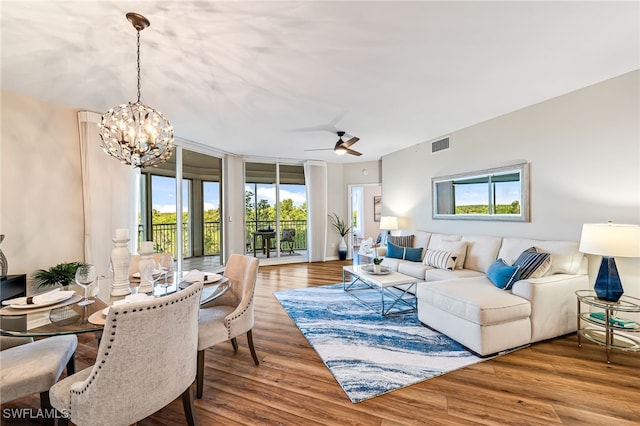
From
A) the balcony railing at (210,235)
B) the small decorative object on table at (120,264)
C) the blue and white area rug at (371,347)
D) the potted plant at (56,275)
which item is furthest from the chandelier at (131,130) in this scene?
the blue and white area rug at (371,347)

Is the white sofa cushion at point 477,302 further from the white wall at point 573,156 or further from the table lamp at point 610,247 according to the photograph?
the white wall at point 573,156

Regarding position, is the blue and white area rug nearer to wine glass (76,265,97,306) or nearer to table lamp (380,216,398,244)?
wine glass (76,265,97,306)

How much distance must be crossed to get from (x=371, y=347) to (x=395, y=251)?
236cm

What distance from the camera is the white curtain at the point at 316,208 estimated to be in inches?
287

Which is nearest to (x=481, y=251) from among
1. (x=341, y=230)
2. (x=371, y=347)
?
(x=371, y=347)

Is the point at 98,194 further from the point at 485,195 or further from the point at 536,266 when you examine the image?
the point at 485,195

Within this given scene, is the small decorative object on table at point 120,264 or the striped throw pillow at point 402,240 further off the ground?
the small decorative object on table at point 120,264

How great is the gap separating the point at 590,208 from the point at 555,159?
2.25 feet

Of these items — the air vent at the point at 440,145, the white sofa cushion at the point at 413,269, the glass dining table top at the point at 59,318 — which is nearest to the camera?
the glass dining table top at the point at 59,318

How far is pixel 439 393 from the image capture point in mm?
2049

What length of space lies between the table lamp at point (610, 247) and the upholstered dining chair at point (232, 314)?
119 inches

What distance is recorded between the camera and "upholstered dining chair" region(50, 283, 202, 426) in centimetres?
122

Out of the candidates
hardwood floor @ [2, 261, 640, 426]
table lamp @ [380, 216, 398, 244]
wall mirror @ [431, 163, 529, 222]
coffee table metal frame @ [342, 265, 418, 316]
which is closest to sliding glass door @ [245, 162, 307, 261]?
table lamp @ [380, 216, 398, 244]

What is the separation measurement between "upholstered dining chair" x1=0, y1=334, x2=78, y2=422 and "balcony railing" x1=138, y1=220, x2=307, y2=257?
1.52 m
